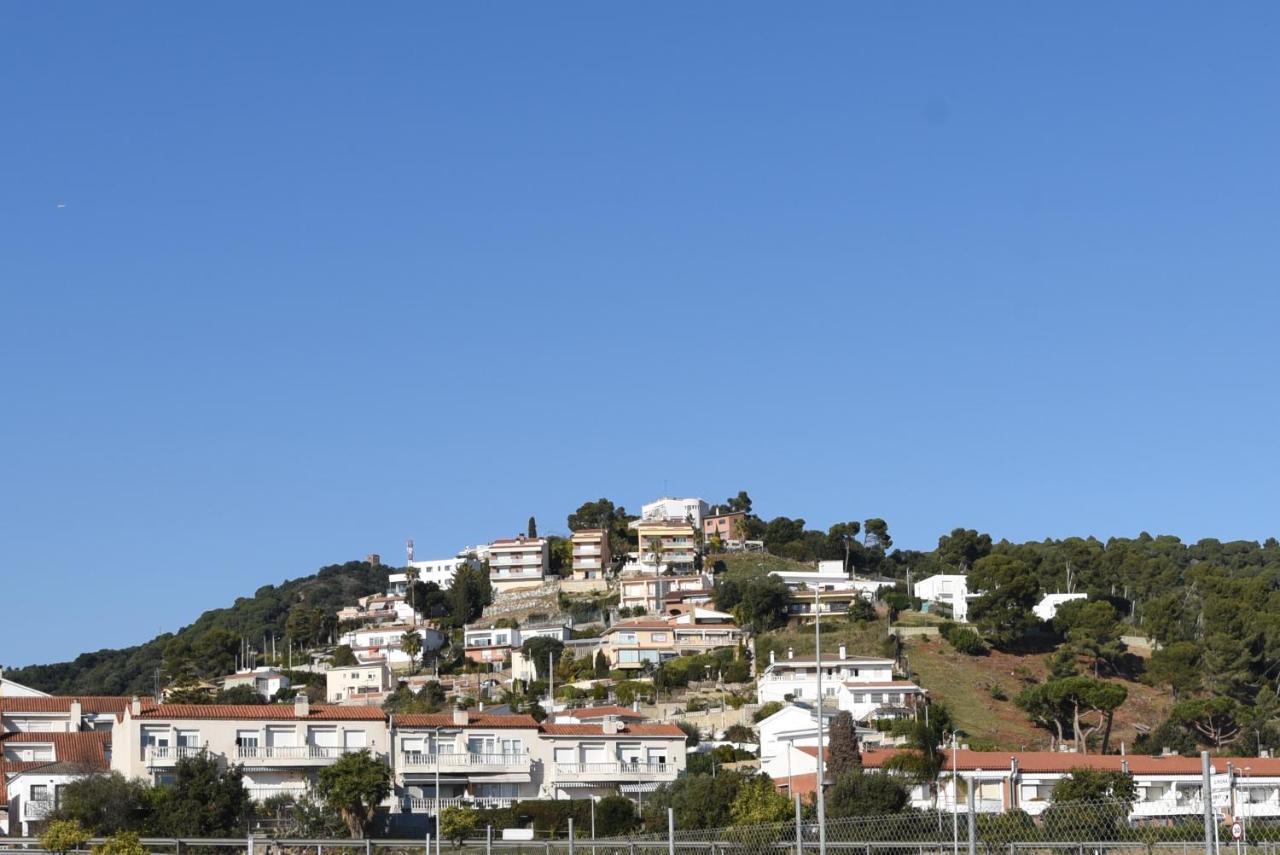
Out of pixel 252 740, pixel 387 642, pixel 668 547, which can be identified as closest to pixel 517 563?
pixel 668 547

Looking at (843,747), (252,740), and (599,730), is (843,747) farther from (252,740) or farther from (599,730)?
(252,740)

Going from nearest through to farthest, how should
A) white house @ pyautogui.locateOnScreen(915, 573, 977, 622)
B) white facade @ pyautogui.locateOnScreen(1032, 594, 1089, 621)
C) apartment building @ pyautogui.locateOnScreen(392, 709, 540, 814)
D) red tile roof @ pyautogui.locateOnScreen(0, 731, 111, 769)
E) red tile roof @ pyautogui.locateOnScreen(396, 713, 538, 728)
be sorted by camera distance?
apartment building @ pyautogui.locateOnScreen(392, 709, 540, 814)
red tile roof @ pyautogui.locateOnScreen(396, 713, 538, 728)
red tile roof @ pyautogui.locateOnScreen(0, 731, 111, 769)
white facade @ pyautogui.locateOnScreen(1032, 594, 1089, 621)
white house @ pyautogui.locateOnScreen(915, 573, 977, 622)

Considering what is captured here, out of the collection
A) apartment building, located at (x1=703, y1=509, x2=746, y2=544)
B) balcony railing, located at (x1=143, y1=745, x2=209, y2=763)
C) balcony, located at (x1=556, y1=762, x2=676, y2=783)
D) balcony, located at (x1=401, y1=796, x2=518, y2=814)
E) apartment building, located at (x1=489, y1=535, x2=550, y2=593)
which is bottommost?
balcony, located at (x1=401, y1=796, x2=518, y2=814)

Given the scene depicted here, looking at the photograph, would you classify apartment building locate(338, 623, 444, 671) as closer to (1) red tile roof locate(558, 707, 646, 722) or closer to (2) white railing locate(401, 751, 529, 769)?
(1) red tile roof locate(558, 707, 646, 722)

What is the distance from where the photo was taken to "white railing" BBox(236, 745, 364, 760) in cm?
5881

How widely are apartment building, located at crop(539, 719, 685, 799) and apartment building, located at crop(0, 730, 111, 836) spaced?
619 inches

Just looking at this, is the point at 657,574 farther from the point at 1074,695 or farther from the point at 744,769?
the point at 744,769

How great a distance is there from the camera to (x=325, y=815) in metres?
51.7

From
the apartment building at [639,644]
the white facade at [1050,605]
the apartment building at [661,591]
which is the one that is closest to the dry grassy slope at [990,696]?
the white facade at [1050,605]

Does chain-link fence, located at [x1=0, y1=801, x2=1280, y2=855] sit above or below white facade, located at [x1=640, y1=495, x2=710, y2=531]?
below

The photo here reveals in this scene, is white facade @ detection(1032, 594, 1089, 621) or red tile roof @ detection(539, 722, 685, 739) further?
white facade @ detection(1032, 594, 1089, 621)

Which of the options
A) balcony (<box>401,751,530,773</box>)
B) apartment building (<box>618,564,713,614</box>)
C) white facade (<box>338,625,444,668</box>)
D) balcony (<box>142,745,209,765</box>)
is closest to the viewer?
balcony (<box>142,745,209,765</box>)

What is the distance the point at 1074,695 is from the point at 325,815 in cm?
4582

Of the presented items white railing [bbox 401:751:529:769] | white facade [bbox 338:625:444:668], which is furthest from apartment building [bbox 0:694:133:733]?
white facade [bbox 338:625:444:668]
